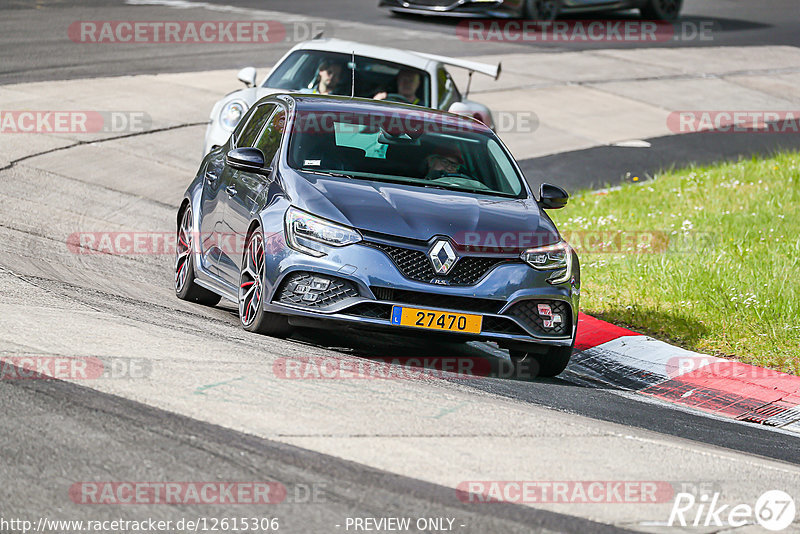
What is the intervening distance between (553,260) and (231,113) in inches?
220

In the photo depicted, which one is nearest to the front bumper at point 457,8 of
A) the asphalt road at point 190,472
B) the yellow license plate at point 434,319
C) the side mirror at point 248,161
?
the side mirror at point 248,161

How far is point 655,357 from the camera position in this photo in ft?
31.1

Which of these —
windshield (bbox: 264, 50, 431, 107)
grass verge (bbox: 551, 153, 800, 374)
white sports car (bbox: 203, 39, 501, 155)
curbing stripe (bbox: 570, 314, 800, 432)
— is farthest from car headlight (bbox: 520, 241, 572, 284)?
windshield (bbox: 264, 50, 431, 107)

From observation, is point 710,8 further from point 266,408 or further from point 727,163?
point 266,408

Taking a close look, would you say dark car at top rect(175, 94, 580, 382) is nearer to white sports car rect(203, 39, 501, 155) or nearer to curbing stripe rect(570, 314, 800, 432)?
curbing stripe rect(570, 314, 800, 432)

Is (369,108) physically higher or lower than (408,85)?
higher

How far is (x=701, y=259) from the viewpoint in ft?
38.1

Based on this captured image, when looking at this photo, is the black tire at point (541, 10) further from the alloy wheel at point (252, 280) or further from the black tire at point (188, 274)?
the alloy wheel at point (252, 280)

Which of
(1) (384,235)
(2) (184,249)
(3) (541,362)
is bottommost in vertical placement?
(3) (541,362)

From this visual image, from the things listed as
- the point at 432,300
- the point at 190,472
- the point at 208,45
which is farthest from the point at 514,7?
the point at 190,472

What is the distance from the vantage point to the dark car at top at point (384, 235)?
7.51m

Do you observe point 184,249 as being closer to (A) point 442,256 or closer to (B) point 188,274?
(B) point 188,274

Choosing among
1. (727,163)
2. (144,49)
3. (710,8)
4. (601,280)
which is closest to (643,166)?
(727,163)

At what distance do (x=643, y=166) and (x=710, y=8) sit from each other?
18499mm
